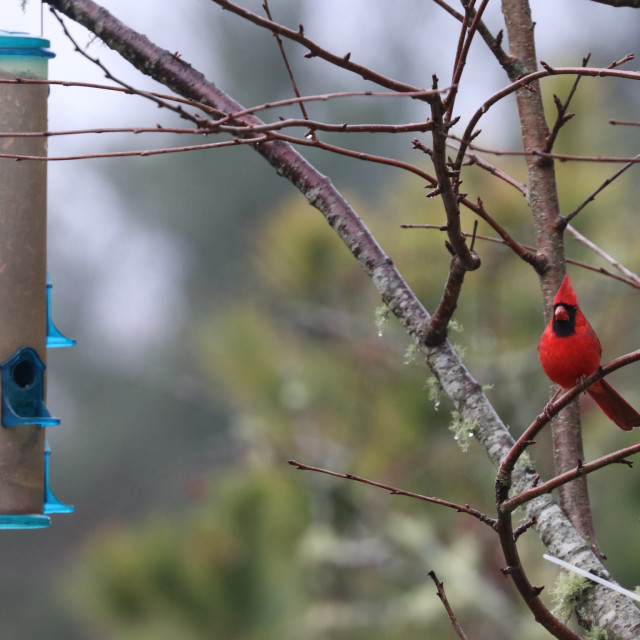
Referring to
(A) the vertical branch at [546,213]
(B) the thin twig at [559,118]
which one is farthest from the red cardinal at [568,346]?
(B) the thin twig at [559,118]

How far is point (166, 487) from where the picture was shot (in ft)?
43.5

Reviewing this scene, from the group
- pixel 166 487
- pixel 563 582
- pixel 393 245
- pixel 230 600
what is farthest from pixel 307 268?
pixel 166 487

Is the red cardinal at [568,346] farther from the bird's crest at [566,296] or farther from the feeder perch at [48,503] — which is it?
the feeder perch at [48,503]

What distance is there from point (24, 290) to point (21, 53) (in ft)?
1.74

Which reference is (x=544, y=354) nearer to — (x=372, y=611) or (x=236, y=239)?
(x=372, y=611)

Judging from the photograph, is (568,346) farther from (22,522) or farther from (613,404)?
(22,522)

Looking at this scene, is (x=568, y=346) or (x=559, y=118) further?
(x=559, y=118)

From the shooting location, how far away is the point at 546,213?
1929 mm

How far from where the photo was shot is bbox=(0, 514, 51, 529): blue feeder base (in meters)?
2.15

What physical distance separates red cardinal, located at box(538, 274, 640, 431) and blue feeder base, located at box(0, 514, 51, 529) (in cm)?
111

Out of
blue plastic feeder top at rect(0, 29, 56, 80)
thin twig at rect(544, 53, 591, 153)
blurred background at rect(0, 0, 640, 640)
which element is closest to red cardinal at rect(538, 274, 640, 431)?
thin twig at rect(544, 53, 591, 153)

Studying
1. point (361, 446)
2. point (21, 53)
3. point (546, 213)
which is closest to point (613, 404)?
point (546, 213)

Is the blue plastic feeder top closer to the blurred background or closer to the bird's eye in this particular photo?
the bird's eye

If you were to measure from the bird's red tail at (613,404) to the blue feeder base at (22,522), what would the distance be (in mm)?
1137
